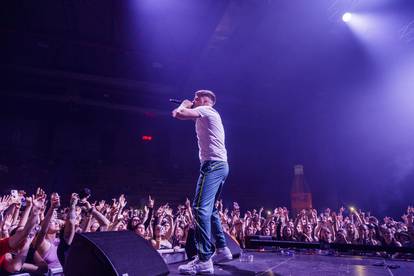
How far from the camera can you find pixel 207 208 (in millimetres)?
2293

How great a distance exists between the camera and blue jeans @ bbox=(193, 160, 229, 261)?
2219 millimetres

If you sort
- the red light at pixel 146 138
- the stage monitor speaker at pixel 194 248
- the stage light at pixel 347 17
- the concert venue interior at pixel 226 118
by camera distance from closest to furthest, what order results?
the stage monitor speaker at pixel 194 248 → the concert venue interior at pixel 226 118 → the stage light at pixel 347 17 → the red light at pixel 146 138

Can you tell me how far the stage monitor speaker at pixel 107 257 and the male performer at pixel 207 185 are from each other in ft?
1.16

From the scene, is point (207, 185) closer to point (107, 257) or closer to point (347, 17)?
point (107, 257)

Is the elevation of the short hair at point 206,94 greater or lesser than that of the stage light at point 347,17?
lesser

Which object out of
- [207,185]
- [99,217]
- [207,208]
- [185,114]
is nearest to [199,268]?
[207,208]

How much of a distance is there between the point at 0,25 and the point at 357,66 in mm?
11717

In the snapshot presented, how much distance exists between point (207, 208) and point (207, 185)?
0.17 metres

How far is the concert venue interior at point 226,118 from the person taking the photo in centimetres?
648

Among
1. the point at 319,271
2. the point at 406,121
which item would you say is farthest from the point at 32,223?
the point at 406,121

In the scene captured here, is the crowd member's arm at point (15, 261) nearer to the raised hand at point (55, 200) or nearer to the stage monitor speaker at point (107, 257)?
the raised hand at point (55, 200)

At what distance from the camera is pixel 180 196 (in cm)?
1411

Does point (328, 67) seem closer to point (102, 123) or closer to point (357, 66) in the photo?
point (357, 66)

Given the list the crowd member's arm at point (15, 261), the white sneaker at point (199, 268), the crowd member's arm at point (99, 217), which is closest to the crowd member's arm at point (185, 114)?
the white sneaker at point (199, 268)
